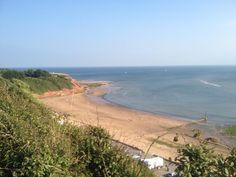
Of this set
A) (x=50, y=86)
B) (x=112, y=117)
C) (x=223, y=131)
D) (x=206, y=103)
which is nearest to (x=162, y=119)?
(x=112, y=117)

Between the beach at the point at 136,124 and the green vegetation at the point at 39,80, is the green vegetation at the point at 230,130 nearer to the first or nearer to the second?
the beach at the point at 136,124

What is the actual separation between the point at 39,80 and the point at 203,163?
55770 millimetres

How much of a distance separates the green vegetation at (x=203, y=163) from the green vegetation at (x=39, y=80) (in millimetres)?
48560

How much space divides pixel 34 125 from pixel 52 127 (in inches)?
17.5

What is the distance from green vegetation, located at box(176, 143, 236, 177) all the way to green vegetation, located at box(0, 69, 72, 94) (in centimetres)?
4856

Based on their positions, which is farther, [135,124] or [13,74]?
[13,74]

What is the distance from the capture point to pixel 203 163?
6113mm

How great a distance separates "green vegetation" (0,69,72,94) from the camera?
5647 centimetres

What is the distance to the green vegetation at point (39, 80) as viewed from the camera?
56.5 meters

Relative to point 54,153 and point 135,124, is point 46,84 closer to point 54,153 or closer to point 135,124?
point 135,124

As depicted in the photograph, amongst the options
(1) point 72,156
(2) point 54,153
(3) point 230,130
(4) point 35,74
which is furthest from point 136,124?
(4) point 35,74

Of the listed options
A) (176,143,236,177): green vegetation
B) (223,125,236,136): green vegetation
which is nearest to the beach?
(223,125,236,136): green vegetation

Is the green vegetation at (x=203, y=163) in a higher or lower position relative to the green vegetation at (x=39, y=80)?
higher

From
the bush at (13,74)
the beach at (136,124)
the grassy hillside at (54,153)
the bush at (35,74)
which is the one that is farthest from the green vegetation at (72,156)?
the bush at (35,74)
